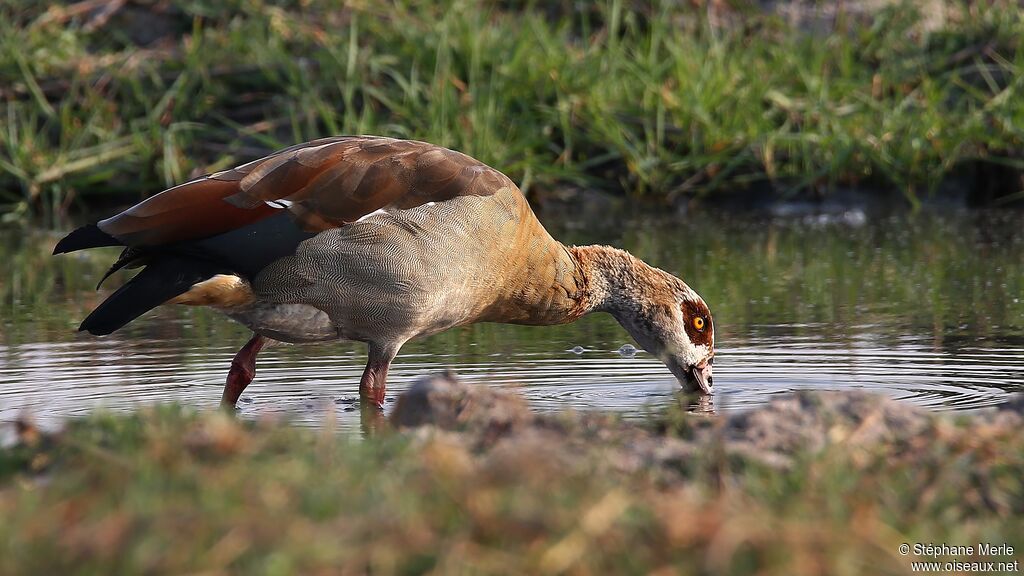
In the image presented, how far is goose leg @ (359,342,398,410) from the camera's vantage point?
5.68 meters

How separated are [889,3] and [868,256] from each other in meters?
4.46

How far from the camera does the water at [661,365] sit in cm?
575

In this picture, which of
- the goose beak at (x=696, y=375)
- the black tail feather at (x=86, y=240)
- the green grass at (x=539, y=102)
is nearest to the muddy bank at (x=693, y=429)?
the black tail feather at (x=86, y=240)

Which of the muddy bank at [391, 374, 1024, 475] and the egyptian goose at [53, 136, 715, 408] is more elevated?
the egyptian goose at [53, 136, 715, 408]

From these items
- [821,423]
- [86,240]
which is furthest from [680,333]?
[821,423]

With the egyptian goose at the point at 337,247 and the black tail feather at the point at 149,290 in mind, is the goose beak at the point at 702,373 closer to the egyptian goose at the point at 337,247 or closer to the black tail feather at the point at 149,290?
the egyptian goose at the point at 337,247

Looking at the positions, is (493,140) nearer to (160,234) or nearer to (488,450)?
(160,234)

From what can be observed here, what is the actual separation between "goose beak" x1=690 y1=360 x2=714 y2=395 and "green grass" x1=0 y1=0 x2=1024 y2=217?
436 cm

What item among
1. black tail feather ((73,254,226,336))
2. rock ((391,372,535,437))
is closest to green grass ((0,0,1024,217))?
black tail feather ((73,254,226,336))

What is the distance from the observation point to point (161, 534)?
2535mm

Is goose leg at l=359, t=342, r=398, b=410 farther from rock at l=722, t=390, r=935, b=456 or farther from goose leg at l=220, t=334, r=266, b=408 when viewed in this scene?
rock at l=722, t=390, r=935, b=456

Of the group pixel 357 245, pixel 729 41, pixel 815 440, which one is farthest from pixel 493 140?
pixel 815 440

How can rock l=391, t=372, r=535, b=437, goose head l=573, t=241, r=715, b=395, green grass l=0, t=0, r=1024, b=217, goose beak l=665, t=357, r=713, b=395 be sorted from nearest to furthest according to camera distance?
rock l=391, t=372, r=535, b=437, goose beak l=665, t=357, r=713, b=395, goose head l=573, t=241, r=715, b=395, green grass l=0, t=0, r=1024, b=217

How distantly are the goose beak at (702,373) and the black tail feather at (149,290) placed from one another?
1.87 m
